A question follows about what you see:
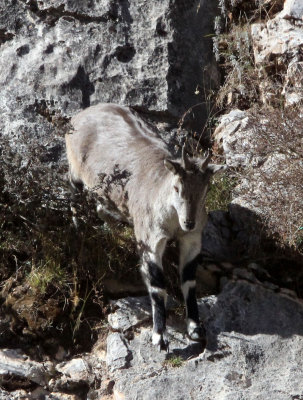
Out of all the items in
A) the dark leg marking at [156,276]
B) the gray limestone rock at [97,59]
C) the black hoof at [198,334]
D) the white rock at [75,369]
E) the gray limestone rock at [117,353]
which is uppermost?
the gray limestone rock at [97,59]

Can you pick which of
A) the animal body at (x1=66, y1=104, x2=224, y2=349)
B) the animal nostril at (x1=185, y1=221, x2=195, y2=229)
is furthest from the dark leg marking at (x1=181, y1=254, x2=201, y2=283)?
the animal nostril at (x1=185, y1=221, x2=195, y2=229)

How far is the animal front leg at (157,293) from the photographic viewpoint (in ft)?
20.7

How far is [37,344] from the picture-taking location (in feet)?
22.0

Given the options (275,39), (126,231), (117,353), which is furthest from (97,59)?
(117,353)

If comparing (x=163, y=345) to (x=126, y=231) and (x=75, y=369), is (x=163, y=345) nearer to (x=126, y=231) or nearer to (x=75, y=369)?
(x=75, y=369)

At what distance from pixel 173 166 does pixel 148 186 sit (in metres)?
0.68

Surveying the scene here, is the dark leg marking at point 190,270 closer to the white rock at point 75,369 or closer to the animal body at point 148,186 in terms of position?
the animal body at point 148,186

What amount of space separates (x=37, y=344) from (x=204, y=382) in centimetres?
161

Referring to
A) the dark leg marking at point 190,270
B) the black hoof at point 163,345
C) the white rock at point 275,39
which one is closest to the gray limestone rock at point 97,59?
the white rock at point 275,39

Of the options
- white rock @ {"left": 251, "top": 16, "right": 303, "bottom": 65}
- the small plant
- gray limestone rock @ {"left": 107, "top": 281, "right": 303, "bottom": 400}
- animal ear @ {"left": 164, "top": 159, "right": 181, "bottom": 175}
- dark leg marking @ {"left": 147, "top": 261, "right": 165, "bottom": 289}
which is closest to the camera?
gray limestone rock @ {"left": 107, "top": 281, "right": 303, "bottom": 400}

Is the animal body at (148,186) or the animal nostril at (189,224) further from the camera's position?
the animal body at (148,186)

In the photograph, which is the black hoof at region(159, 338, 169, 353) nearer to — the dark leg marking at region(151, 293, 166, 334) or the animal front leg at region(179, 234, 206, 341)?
the dark leg marking at region(151, 293, 166, 334)

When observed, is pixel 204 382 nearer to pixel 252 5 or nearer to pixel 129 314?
pixel 129 314

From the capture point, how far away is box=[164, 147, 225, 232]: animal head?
606cm
